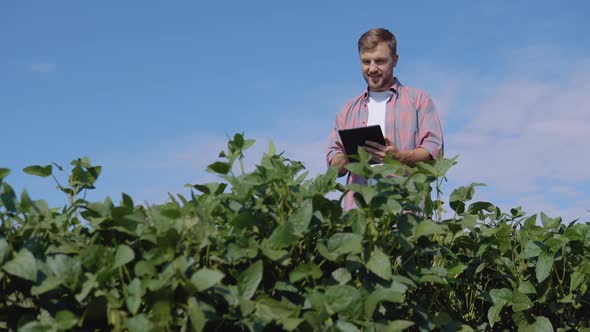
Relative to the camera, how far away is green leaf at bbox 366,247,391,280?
2713 millimetres

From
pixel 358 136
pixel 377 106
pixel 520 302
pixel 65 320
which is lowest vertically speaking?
pixel 520 302

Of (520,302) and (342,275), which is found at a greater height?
(342,275)

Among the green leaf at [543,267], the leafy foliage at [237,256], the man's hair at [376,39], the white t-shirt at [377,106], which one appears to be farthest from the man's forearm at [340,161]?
the green leaf at [543,267]

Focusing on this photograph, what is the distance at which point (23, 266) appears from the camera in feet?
8.15

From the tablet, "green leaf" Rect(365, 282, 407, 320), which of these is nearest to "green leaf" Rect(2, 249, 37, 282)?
"green leaf" Rect(365, 282, 407, 320)

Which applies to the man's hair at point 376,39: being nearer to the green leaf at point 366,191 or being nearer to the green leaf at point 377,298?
the green leaf at point 366,191

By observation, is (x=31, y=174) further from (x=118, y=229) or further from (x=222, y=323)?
(x=222, y=323)

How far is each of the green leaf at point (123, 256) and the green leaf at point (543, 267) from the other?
6.58 feet

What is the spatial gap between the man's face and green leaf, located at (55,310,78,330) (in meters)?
2.72

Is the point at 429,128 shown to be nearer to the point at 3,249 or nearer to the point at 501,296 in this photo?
the point at 501,296

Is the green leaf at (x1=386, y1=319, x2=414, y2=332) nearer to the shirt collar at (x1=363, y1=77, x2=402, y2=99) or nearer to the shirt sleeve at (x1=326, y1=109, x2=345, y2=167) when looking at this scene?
the shirt sleeve at (x1=326, y1=109, x2=345, y2=167)

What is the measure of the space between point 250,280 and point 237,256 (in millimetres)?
115

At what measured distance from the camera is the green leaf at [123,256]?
249 centimetres

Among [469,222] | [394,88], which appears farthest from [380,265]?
[394,88]
